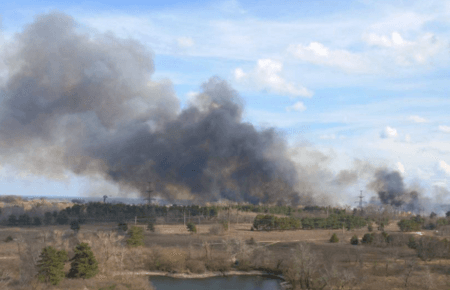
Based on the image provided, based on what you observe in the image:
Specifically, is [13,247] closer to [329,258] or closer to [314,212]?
[329,258]

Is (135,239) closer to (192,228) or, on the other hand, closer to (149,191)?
(192,228)

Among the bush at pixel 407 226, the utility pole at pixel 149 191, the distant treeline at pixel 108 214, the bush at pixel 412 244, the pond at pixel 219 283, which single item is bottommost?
the pond at pixel 219 283

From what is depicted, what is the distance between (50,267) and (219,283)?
19.2 m

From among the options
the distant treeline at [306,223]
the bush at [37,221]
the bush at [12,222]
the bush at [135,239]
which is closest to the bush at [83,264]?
the bush at [135,239]

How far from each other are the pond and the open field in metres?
3.22

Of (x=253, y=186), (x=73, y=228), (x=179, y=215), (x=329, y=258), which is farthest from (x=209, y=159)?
(x=329, y=258)

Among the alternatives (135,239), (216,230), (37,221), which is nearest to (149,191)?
(37,221)

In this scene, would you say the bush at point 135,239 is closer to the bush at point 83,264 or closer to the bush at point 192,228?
the bush at point 83,264

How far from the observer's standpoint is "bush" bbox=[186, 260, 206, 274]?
61844 mm

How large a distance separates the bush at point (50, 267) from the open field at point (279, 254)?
1.17 meters

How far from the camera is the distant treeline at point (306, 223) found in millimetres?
91875

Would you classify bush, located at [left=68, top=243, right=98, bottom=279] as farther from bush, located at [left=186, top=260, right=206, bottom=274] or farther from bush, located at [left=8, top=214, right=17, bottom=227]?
bush, located at [left=8, top=214, right=17, bottom=227]

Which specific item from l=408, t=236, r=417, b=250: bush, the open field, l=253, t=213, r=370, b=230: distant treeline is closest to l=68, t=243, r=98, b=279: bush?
the open field

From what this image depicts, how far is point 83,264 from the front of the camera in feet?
171
